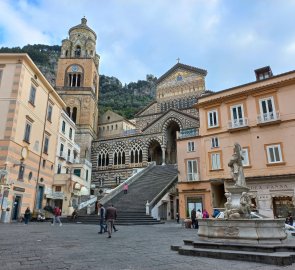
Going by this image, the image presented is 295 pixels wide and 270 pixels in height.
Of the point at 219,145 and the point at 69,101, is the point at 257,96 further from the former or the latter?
the point at 69,101

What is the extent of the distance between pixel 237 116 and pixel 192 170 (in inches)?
230

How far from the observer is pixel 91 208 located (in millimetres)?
21266

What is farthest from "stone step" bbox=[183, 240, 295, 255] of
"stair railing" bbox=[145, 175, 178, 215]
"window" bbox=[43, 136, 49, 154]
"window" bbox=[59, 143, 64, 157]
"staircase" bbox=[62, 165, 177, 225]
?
"window" bbox=[59, 143, 64, 157]

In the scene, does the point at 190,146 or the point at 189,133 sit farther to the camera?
the point at 189,133

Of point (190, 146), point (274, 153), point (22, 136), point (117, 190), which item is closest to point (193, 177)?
point (190, 146)

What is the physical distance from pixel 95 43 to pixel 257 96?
38178 millimetres

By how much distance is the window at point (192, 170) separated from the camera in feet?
72.3

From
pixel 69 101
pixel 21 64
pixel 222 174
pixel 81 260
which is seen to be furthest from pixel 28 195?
pixel 69 101

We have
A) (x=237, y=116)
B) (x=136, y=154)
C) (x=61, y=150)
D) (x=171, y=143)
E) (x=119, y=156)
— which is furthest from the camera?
(x=171, y=143)

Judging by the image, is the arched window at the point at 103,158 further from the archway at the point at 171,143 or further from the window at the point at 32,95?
the window at the point at 32,95

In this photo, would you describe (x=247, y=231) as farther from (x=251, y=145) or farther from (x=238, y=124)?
(x=238, y=124)

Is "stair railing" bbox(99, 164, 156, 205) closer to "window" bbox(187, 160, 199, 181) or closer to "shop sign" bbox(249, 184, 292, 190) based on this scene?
"window" bbox(187, 160, 199, 181)

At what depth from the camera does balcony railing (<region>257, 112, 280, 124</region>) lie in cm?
1927

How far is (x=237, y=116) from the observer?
69.6ft
